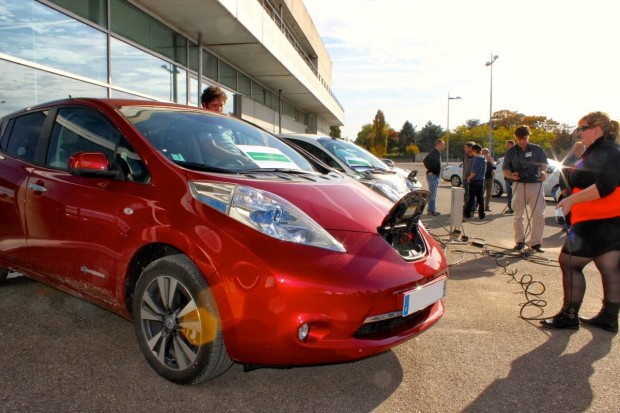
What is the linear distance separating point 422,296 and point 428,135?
455 ft

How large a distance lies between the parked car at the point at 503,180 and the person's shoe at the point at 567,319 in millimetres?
7217

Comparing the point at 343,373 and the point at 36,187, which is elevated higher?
the point at 36,187

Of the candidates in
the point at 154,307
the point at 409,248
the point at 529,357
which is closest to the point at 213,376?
the point at 154,307

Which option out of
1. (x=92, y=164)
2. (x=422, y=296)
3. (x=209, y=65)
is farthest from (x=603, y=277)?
(x=209, y=65)

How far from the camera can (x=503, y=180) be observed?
17.6m

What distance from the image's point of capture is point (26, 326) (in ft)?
11.4

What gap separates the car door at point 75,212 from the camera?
2.87 meters

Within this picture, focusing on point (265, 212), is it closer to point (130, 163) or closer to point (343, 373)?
point (130, 163)

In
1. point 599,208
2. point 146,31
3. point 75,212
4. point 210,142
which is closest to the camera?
point 75,212

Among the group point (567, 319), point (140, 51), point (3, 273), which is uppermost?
point (140, 51)

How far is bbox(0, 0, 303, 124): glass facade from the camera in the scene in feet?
24.4

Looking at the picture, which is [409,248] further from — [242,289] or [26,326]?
[26,326]

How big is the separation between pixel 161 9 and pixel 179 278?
9865mm

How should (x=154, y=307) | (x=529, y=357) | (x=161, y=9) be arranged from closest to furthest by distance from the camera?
(x=154, y=307), (x=529, y=357), (x=161, y=9)
